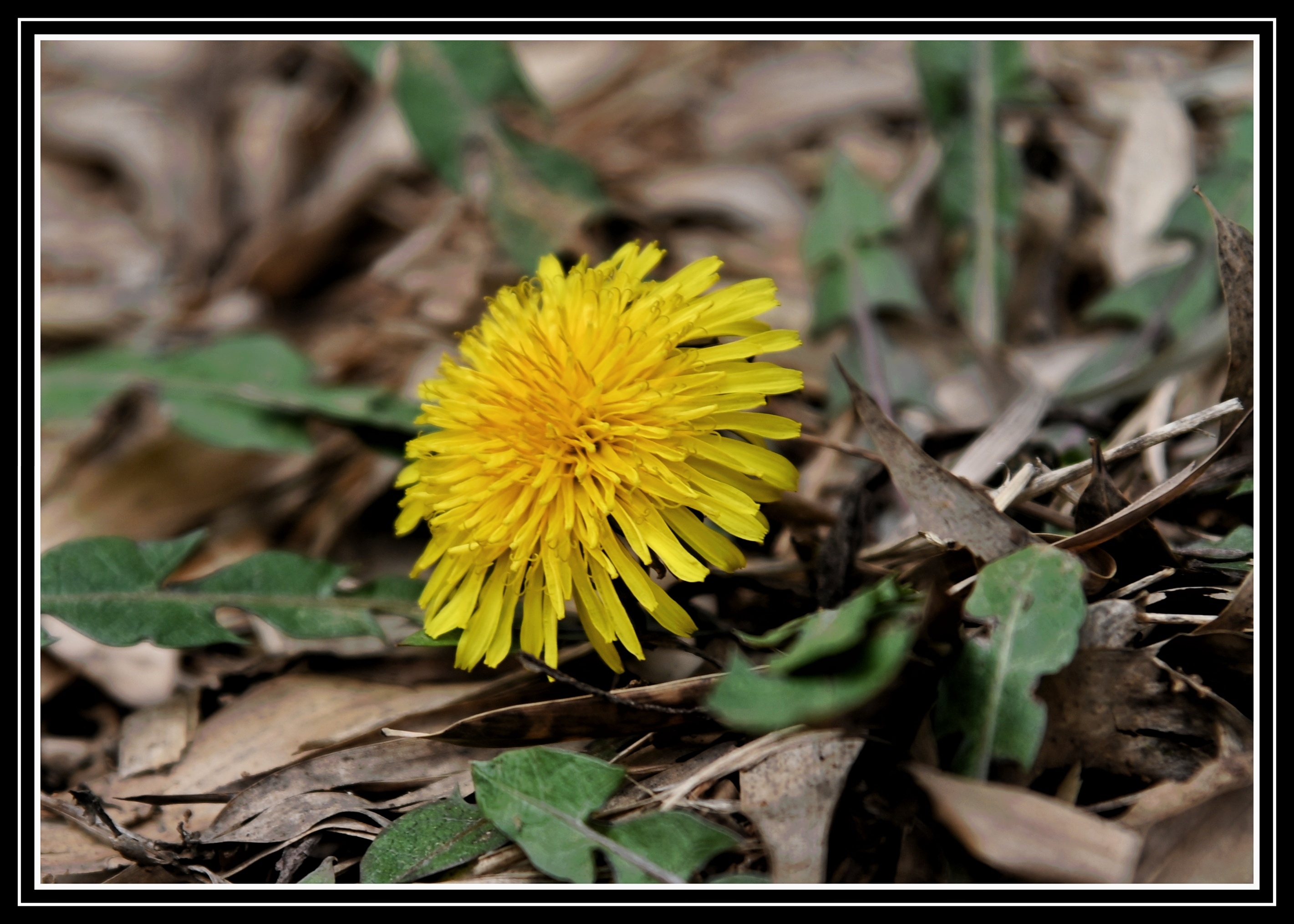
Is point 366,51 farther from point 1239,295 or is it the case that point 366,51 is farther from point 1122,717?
point 1122,717

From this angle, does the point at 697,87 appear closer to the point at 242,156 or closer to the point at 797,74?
the point at 797,74

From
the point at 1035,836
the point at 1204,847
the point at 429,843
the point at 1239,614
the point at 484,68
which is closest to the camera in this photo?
the point at 1035,836

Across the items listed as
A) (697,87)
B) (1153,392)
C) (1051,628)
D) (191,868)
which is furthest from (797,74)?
(191,868)

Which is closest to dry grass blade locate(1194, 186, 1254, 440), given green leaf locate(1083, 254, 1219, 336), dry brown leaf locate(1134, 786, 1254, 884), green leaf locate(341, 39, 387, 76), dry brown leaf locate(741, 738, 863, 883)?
green leaf locate(1083, 254, 1219, 336)

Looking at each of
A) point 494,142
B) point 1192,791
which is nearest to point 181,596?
point 494,142

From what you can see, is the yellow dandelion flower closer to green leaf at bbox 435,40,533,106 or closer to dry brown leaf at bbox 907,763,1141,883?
dry brown leaf at bbox 907,763,1141,883

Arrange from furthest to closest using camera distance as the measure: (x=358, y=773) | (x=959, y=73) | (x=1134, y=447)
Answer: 1. (x=959, y=73)
2. (x=358, y=773)
3. (x=1134, y=447)

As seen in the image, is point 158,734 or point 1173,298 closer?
point 158,734

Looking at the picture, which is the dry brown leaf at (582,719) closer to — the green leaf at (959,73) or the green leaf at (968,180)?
the green leaf at (968,180)
